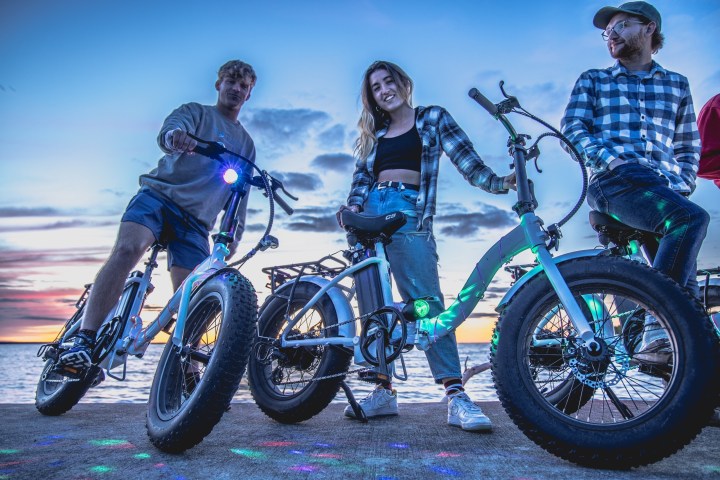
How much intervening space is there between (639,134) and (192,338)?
249cm

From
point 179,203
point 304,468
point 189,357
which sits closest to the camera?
point 304,468

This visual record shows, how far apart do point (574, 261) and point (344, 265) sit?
5.69 ft

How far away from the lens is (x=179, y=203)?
3.29 metres

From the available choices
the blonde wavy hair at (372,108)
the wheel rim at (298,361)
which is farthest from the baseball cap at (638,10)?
the wheel rim at (298,361)

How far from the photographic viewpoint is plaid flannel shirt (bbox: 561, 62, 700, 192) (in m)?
2.49

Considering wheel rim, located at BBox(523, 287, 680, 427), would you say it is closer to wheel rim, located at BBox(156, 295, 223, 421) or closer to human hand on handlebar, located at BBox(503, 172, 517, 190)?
human hand on handlebar, located at BBox(503, 172, 517, 190)

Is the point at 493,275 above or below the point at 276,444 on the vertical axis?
above

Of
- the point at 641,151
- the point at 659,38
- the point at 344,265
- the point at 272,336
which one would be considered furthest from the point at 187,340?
the point at 659,38

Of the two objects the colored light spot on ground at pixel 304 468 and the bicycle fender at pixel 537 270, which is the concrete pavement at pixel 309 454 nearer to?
the colored light spot on ground at pixel 304 468

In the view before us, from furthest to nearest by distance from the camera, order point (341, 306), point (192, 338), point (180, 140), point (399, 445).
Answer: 1. point (341, 306)
2. point (180, 140)
3. point (192, 338)
4. point (399, 445)

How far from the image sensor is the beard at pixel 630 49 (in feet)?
8.70

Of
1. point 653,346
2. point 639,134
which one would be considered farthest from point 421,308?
point 639,134

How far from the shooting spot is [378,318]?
2623 mm

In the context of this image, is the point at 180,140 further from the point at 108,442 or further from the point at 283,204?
the point at 108,442
